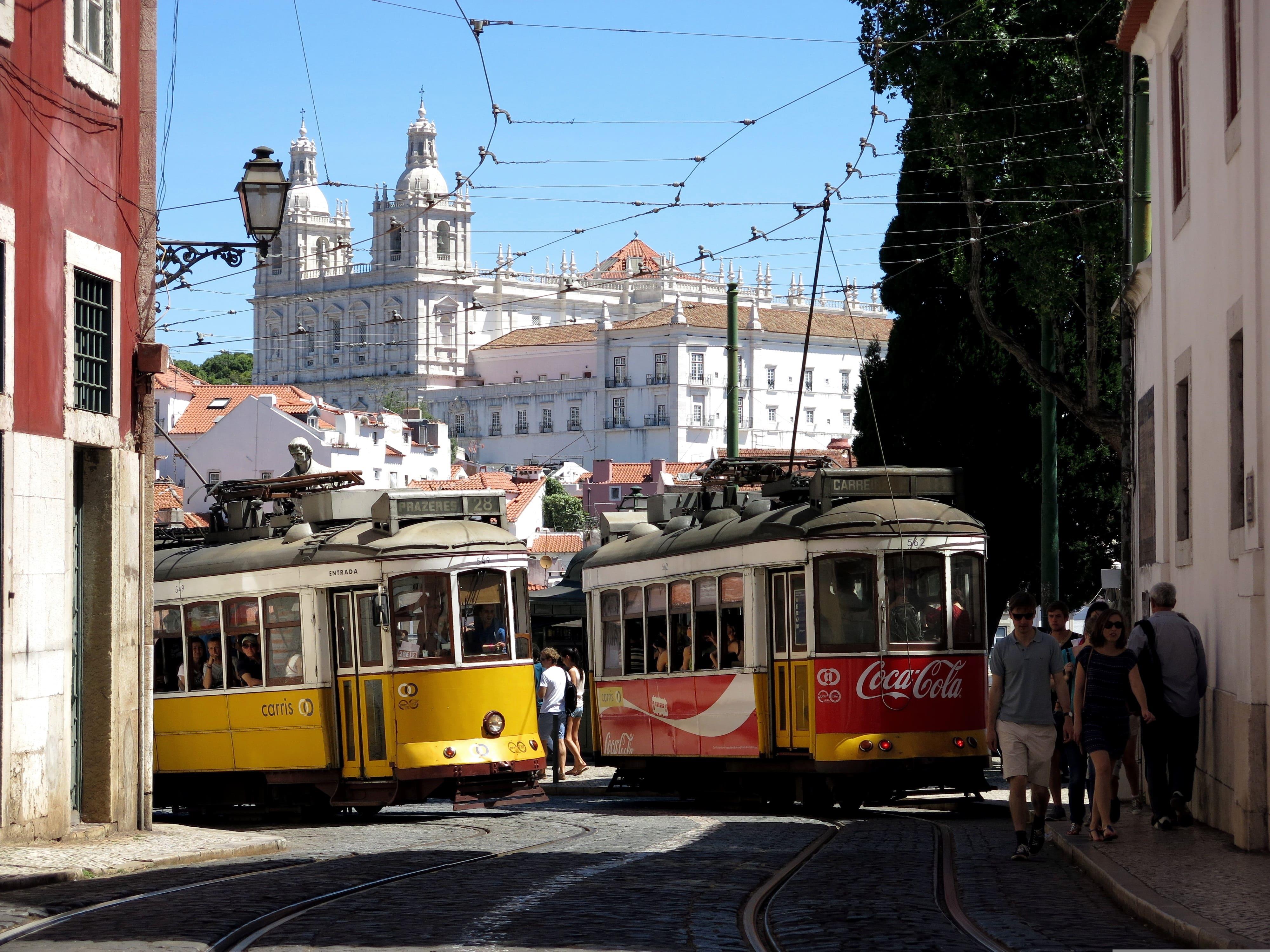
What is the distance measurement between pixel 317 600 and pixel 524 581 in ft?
6.17

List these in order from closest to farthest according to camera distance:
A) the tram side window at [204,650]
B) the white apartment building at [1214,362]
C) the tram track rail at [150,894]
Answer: the tram track rail at [150,894]
the white apartment building at [1214,362]
the tram side window at [204,650]

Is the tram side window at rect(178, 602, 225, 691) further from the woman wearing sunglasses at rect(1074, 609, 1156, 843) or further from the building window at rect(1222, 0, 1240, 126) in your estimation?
the building window at rect(1222, 0, 1240, 126)

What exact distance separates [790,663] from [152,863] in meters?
5.93

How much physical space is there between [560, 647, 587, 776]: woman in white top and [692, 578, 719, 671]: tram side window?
17.8ft

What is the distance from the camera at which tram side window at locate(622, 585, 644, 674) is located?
1958 centimetres

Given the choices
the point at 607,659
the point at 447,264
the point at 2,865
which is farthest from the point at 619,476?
the point at 2,865

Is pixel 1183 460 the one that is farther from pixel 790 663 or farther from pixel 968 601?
pixel 790 663

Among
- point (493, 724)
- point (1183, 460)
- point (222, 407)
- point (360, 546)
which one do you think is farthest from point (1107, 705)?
point (222, 407)

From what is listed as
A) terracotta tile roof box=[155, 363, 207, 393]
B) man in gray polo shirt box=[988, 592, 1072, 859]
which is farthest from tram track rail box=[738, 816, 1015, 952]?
Result: terracotta tile roof box=[155, 363, 207, 393]

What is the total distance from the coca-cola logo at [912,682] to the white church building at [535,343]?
4669 inches

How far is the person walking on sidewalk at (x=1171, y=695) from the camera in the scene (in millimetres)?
12445

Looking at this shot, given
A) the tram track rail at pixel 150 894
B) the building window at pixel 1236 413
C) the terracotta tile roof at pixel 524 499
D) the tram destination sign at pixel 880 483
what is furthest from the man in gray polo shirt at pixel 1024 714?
the terracotta tile roof at pixel 524 499

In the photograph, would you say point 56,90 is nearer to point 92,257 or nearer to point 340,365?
point 92,257

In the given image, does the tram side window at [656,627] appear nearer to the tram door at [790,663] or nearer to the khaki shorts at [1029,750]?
the tram door at [790,663]
